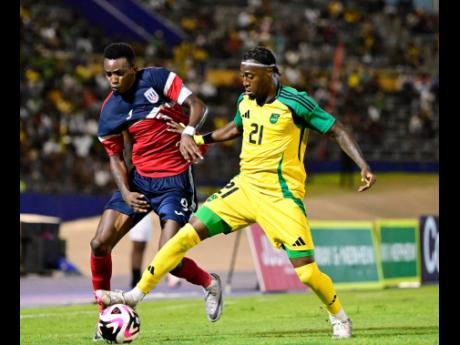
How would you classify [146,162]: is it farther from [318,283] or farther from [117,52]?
[318,283]

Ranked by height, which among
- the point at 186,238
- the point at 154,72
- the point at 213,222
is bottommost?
the point at 186,238

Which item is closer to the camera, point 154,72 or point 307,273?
point 307,273

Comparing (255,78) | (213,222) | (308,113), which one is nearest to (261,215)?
(213,222)

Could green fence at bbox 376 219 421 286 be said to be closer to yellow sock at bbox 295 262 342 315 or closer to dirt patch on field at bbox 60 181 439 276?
dirt patch on field at bbox 60 181 439 276

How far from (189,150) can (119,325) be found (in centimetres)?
182

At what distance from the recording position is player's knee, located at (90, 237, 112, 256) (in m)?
11.1

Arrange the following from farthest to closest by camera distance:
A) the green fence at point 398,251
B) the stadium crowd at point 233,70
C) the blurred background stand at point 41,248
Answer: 1. the stadium crowd at point 233,70
2. the blurred background stand at point 41,248
3. the green fence at point 398,251

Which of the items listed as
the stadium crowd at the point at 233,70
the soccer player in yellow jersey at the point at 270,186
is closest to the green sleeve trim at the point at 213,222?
the soccer player in yellow jersey at the point at 270,186

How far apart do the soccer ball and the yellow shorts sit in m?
1.16

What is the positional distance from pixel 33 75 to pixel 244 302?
55.1 feet

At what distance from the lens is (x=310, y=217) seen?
3325 centimetres

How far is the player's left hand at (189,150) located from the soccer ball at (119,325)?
1.60 m

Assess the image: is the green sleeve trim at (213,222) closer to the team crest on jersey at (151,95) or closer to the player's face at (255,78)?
the player's face at (255,78)

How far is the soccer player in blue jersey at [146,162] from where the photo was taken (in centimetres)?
1109
